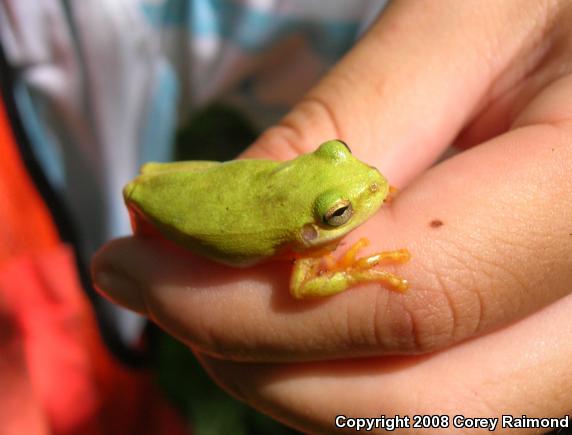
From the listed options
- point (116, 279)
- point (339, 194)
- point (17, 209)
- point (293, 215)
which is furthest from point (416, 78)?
point (17, 209)

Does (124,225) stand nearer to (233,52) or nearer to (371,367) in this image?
(233,52)

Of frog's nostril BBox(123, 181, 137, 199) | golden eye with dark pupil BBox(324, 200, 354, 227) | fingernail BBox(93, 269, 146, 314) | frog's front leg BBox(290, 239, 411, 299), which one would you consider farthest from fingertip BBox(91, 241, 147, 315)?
golden eye with dark pupil BBox(324, 200, 354, 227)

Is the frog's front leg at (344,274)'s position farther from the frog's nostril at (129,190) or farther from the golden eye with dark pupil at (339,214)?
the frog's nostril at (129,190)

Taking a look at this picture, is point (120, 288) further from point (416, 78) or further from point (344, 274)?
point (416, 78)

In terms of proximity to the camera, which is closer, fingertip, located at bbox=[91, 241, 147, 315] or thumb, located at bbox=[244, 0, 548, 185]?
thumb, located at bbox=[244, 0, 548, 185]

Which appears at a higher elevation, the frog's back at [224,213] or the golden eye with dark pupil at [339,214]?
the golden eye with dark pupil at [339,214]

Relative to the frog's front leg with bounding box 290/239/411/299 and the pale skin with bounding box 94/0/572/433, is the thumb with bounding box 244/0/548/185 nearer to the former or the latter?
the pale skin with bounding box 94/0/572/433

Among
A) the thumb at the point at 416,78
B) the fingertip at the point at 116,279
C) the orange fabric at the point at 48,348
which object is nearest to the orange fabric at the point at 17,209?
the orange fabric at the point at 48,348
